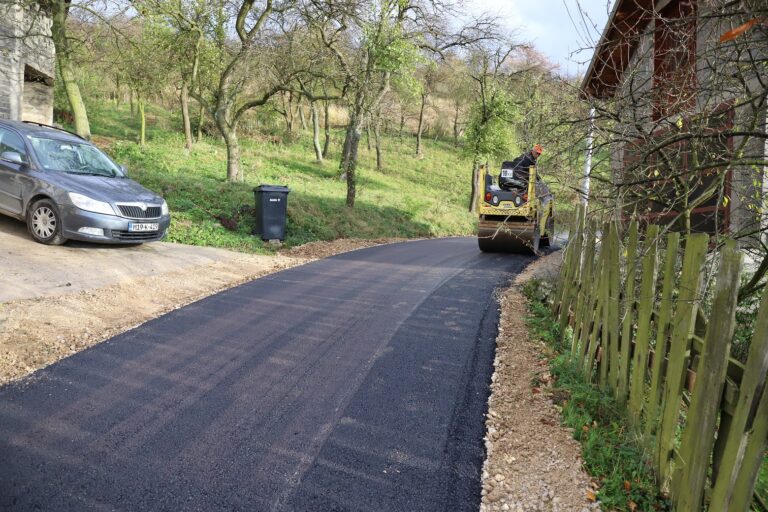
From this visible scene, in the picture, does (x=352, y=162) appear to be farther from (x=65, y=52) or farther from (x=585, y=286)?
(x=585, y=286)

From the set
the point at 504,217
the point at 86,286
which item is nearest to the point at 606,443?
the point at 86,286

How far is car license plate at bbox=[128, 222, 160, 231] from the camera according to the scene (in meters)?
8.89

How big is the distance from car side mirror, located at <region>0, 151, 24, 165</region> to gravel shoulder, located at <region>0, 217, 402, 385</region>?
1.17 metres

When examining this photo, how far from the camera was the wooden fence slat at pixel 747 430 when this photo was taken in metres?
2.17

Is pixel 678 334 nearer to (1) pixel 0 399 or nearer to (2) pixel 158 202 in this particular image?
(1) pixel 0 399

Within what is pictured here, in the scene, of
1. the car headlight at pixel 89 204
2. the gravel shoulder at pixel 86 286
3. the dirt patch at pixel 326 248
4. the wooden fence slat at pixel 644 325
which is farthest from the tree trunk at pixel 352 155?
the wooden fence slat at pixel 644 325

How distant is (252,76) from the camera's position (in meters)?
19.1

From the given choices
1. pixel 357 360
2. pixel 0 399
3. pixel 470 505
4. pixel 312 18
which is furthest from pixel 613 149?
pixel 312 18

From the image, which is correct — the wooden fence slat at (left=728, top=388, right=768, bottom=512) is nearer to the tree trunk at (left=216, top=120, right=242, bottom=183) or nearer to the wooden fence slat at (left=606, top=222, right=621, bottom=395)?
the wooden fence slat at (left=606, top=222, right=621, bottom=395)

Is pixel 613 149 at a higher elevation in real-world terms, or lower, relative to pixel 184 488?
higher

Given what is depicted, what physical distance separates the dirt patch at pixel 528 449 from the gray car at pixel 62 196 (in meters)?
6.65

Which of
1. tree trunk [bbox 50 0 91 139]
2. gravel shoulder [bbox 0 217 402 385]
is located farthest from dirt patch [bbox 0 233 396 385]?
tree trunk [bbox 50 0 91 139]

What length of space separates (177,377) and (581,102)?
4517mm

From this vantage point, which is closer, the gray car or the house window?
the house window
